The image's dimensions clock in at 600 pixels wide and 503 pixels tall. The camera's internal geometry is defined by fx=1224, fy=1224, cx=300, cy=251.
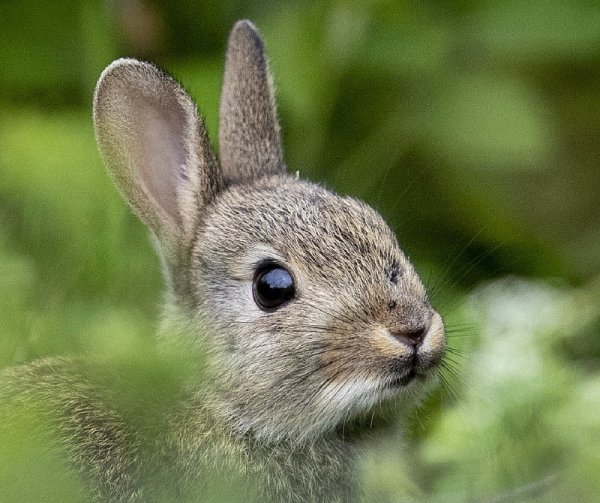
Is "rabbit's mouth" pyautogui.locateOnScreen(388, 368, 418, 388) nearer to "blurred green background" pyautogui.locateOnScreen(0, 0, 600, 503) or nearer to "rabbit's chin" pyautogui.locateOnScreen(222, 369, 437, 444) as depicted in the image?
"rabbit's chin" pyautogui.locateOnScreen(222, 369, 437, 444)

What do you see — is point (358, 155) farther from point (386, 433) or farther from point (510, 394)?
point (510, 394)

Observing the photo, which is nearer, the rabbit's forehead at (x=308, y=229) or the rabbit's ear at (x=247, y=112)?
the rabbit's forehead at (x=308, y=229)

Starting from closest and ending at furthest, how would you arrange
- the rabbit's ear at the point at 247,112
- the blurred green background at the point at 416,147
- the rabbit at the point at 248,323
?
the rabbit at the point at 248,323 < the blurred green background at the point at 416,147 < the rabbit's ear at the point at 247,112

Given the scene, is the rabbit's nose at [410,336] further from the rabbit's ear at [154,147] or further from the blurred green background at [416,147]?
the rabbit's ear at [154,147]

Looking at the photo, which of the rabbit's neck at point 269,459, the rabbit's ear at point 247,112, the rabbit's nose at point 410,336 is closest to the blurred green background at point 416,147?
the rabbit's neck at point 269,459

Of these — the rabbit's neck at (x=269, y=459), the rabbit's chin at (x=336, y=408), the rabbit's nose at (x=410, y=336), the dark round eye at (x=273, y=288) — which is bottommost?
the rabbit's neck at (x=269, y=459)

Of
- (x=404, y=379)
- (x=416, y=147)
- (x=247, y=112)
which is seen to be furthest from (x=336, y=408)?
(x=416, y=147)

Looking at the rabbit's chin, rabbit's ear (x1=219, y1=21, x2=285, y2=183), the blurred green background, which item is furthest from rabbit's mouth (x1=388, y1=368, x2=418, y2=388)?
rabbit's ear (x1=219, y1=21, x2=285, y2=183)
